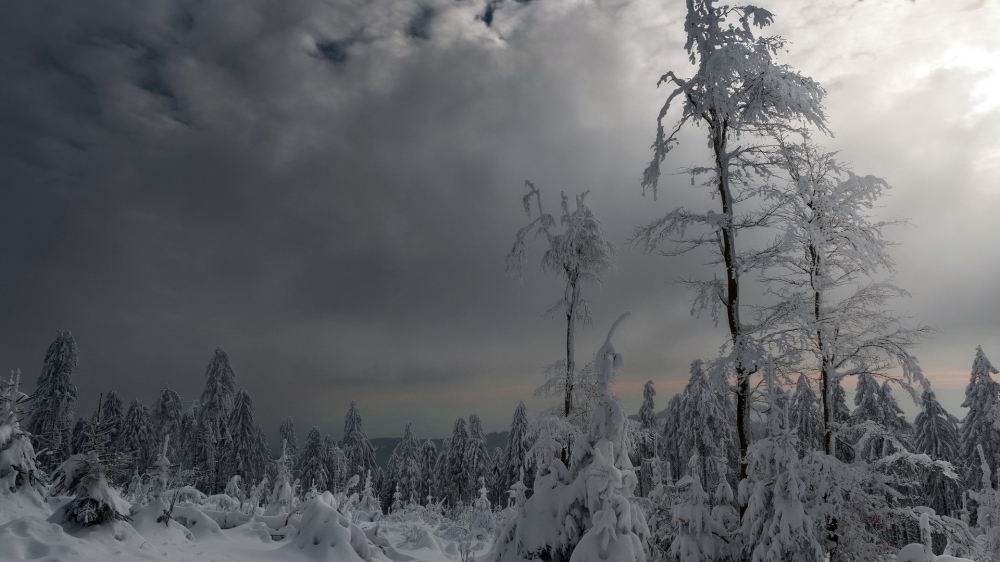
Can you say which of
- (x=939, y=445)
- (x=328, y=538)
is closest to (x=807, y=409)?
(x=328, y=538)

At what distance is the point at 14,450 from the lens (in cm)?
1241

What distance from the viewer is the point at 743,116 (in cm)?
1127

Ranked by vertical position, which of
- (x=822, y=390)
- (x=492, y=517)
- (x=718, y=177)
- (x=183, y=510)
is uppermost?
(x=718, y=177)

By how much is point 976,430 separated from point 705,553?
3141 centimetres

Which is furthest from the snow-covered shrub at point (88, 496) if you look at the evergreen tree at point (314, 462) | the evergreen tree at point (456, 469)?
the evergreen tree at point (314, 462)

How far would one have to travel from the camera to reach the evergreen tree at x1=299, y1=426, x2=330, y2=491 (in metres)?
49.9

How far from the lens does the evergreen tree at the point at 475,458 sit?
161 feet

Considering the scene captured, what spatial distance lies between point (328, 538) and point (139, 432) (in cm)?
4533

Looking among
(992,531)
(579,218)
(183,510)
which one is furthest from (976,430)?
(183,510)

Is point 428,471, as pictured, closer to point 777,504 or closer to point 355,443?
point 355,443

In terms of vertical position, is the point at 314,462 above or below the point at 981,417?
below

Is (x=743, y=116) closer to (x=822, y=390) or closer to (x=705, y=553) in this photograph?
(x=822, y=390)

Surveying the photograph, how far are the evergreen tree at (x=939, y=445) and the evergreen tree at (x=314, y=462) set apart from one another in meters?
45.4

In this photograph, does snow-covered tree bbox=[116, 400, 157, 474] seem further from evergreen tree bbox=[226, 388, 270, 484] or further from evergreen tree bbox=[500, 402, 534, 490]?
evergreen tree bbox=[500, 402, 534, 490]
